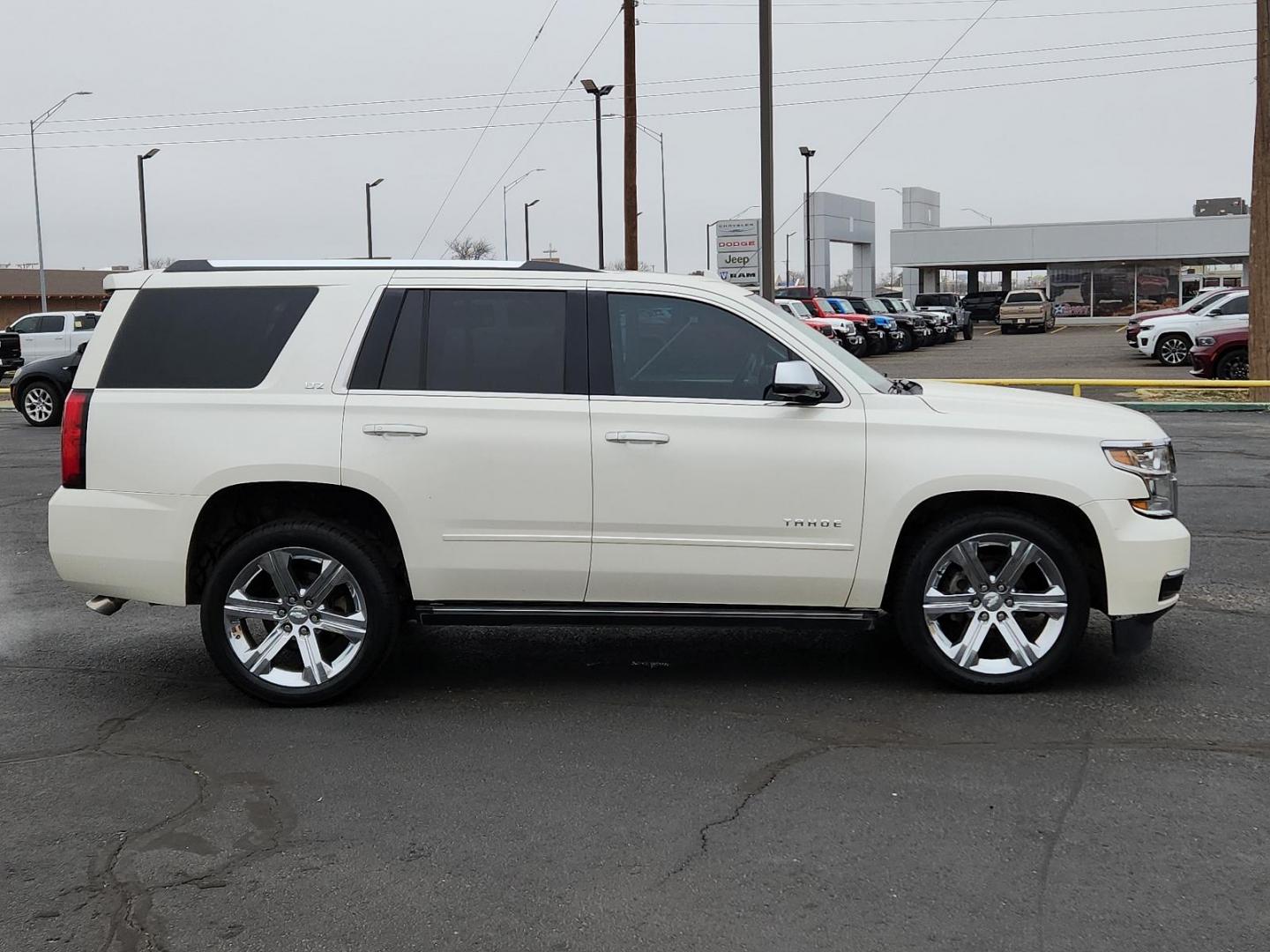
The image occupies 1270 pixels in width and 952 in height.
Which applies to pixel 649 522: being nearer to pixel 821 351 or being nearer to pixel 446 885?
pixel 821 351

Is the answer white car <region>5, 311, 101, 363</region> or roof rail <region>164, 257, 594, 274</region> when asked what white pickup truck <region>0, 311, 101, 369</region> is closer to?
white car <region>5, 311, 101, 363</region>

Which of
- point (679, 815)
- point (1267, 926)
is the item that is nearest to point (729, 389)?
point (679, 815)

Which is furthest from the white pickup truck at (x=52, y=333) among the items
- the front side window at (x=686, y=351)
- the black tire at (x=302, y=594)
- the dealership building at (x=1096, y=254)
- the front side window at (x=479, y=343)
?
the dealership building at (x=1096, y=254)

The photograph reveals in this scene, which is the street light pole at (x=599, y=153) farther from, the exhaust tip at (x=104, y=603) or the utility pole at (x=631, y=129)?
the exhaust tip at (x=104, y=603)

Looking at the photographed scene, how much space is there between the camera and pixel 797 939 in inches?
145

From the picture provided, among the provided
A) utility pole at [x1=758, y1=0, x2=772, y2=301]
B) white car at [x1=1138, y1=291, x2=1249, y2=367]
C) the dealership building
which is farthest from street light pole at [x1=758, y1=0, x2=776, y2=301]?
the dealership building

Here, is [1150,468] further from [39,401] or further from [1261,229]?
[39,401]

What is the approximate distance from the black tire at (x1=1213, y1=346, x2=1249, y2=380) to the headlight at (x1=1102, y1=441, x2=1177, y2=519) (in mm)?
21168

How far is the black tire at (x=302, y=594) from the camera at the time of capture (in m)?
5.79

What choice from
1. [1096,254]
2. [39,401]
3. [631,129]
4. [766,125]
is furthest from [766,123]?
[1096,254]

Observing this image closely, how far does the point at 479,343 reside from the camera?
5.91 meters

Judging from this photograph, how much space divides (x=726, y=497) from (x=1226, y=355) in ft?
72.8

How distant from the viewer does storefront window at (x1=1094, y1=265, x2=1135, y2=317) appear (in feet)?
220

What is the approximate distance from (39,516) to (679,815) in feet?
28.4
